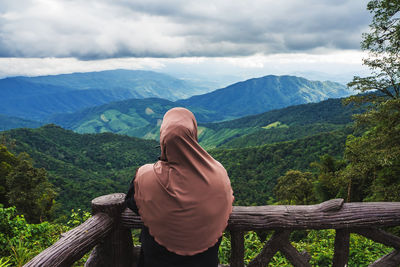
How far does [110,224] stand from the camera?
2.65 metres

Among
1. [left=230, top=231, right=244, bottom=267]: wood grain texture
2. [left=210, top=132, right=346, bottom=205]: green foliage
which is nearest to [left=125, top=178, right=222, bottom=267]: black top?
[left=230, top=231, right=244, bottom=267]: wood grain texture

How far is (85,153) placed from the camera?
147625mm

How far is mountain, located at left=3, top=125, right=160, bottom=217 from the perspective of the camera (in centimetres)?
10125

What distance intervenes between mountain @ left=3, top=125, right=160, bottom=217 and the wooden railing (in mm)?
85735

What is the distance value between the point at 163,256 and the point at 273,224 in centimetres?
119

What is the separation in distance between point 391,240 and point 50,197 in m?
36.5

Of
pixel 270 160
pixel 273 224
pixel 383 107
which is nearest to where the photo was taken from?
pixel 273 224

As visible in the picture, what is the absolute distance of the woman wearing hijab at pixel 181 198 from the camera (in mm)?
2076

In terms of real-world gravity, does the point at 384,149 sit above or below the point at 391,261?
below

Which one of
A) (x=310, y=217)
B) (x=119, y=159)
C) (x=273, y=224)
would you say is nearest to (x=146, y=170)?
(x=273, y=224)

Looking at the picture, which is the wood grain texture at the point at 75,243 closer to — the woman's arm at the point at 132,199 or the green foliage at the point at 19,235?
the woman's arm at the point at 132,199

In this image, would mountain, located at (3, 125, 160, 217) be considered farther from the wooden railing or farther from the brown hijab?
the brown hijab

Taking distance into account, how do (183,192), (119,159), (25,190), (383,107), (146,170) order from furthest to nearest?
1. (119,159)
2. (25,190)
3. (383,107)
4. (146,170)
5. (183,192)

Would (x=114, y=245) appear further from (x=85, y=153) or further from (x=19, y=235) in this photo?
(x=85, y=153)
